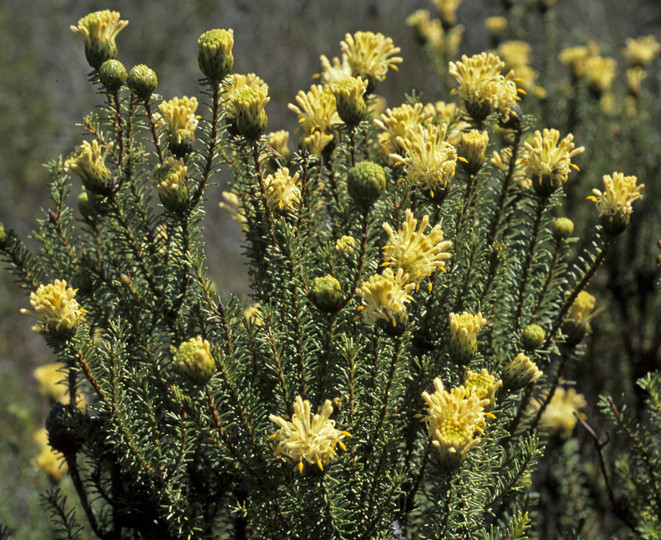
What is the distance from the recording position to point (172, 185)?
1.29 metres

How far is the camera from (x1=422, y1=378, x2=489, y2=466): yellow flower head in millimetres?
→ 1087

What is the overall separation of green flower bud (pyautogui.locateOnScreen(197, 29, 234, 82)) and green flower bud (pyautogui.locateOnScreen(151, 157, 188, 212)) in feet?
0.70

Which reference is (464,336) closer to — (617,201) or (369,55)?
(617,201)

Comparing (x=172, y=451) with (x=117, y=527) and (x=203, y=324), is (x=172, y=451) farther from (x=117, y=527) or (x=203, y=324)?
(x=117, y=527)

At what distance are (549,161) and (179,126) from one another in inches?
34.7

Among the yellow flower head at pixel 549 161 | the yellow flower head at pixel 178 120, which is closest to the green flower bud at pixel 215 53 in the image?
the yellow flower head at pixel 178 120

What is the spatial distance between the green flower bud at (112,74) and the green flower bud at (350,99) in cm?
49

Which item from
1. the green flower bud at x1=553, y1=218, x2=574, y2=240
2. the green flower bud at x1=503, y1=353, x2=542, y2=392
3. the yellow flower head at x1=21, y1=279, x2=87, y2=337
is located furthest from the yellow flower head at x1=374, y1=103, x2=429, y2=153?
the yellow flower head at x1=21, y1=279, x2=87, y2=337

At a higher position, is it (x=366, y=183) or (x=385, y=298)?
(x=366, y=183)

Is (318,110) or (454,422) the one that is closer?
(454,422)

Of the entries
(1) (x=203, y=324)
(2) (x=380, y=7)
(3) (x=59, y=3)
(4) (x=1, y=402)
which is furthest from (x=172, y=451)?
(3) (x=59, y=3)

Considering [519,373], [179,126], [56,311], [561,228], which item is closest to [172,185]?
[179,126]

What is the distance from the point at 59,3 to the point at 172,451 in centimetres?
776

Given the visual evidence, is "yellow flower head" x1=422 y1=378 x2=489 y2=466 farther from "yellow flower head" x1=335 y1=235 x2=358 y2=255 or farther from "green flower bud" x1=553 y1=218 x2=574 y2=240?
"green flower bud" x1=553 y1=218 x2=574 y2=240
